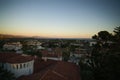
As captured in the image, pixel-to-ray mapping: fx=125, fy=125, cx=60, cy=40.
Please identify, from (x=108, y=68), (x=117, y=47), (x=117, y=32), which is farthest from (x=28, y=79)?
(x=117, y=32)

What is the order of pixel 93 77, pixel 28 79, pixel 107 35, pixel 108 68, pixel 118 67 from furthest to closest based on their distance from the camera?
1. pixel 107 35
2. pixel 93 77
3. pixel 28 79
4. pixel 108 68
5. pixel 118 67

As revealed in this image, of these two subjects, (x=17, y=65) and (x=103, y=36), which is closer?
(x=17, y=65)

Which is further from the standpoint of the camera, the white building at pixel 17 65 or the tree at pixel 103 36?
the tree at pixel 103 36

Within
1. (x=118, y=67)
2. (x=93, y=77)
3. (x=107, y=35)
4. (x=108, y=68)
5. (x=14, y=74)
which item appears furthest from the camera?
(x=107, y=35)

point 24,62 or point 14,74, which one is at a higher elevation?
point 24,62

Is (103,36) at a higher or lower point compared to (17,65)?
higher

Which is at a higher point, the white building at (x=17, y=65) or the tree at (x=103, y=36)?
the tree at (x=103, y=36)

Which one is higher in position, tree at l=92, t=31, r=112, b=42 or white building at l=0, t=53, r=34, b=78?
tree at l=92, t=31, r=112, b=42

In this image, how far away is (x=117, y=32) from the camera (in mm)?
16688

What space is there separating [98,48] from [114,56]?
10.2 metres

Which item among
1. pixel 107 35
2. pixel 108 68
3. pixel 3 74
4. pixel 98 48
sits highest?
pixel 107 35

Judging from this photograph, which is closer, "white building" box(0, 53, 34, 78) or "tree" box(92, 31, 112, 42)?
"white building" box(0, 53, 34, 78)

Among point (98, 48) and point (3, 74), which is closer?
point (3, 74)

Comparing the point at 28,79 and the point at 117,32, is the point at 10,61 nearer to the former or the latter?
the point at 28,79
